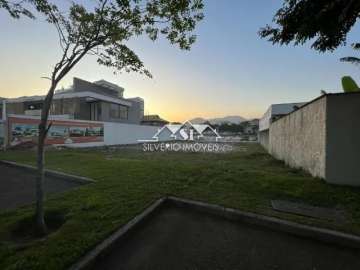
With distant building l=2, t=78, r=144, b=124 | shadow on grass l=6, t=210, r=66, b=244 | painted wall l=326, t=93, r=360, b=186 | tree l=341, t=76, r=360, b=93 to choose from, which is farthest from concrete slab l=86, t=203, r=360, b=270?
distant building l=2, t=78, r=144, b=124

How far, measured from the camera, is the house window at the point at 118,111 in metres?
28.2

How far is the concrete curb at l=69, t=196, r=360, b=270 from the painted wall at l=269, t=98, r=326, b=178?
8.49 ft

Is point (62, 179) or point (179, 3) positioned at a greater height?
point (179, 3)

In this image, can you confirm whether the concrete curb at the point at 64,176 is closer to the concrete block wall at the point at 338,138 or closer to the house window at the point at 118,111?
the concrete block wall at the point at 338,138

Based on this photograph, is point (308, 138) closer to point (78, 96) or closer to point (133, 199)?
point (133, 199)

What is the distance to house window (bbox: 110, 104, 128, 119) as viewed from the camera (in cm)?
2815

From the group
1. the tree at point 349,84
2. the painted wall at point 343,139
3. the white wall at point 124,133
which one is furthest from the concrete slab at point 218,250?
the white wall at point 124,133

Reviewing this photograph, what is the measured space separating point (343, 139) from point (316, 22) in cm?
270

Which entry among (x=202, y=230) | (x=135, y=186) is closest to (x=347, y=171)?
(x=202, y=230)

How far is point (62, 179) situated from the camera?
253 inches

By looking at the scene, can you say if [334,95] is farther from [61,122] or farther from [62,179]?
[61,122]

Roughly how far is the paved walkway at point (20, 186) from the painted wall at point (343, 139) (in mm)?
6690

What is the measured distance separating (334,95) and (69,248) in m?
6.00

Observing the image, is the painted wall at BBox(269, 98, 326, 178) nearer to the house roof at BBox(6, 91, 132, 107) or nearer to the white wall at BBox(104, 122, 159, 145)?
the white wall at BBox(104, 122, 159, 145)
